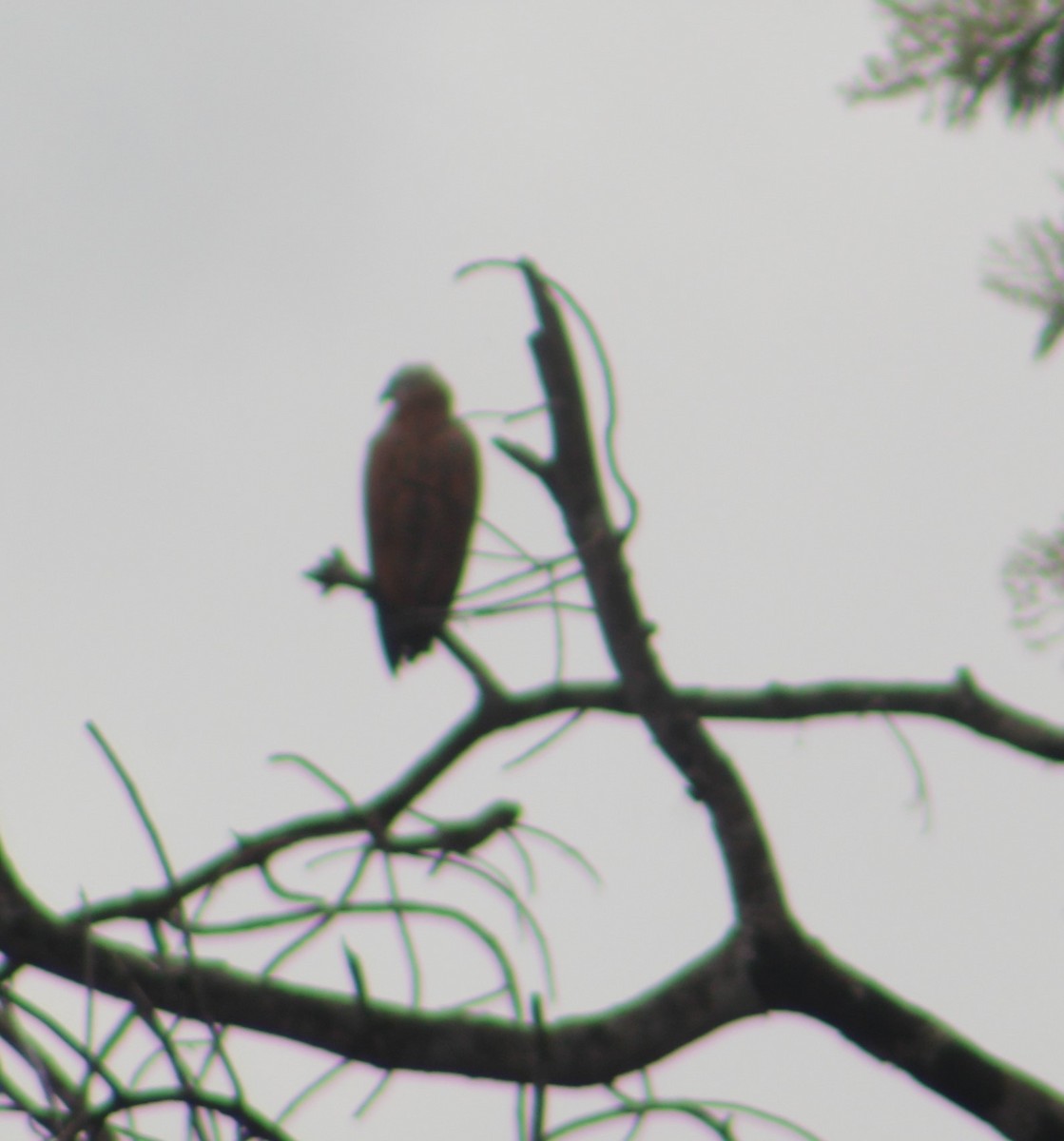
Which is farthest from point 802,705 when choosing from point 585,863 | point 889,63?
point 889,63

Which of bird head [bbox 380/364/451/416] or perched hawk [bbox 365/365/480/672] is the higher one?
bird head [bbox 380/364/451/416]

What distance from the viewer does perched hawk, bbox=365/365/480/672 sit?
4418mm

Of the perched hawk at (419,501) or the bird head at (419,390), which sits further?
the bird head at (419,390)

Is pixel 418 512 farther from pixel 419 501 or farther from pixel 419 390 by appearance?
pixel 419 390

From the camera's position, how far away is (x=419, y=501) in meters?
4.38

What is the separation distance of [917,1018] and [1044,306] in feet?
5.07

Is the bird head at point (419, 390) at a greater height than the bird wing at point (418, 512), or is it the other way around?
the bird head at point (419, 390)

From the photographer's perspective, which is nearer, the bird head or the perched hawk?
the perched hawk

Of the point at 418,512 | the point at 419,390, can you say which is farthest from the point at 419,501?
the point at 419,390

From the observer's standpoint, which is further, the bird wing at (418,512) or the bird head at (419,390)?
the bird head at (419,390)

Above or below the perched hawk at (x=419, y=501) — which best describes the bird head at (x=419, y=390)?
above

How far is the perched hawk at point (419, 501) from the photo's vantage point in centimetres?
442

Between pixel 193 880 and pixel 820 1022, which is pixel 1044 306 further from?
pixel 193 880

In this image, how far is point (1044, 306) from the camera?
2.80 metres
